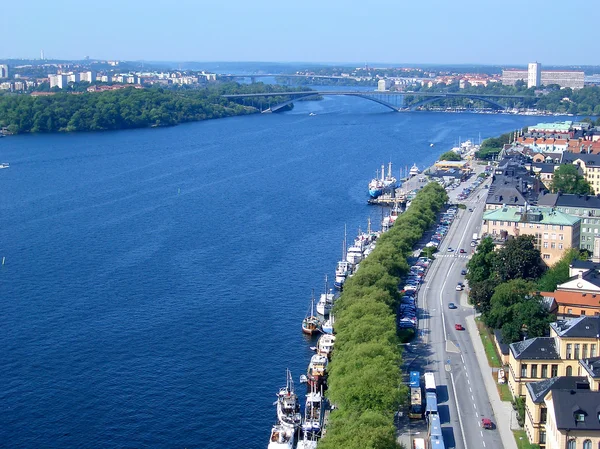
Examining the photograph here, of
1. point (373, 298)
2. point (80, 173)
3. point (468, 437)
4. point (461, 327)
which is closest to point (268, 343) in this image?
point (373, 298)

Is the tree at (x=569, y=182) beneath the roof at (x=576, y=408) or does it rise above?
above

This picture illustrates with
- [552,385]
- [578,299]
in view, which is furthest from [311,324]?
[552,385]

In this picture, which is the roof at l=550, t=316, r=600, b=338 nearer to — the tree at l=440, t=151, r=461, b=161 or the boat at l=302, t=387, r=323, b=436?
the boat at l=302, t=387, r=323, b=436

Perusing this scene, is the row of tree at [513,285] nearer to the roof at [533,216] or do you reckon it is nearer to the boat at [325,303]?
the roof at [533,216]

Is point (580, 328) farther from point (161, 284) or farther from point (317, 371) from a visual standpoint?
point (161, 284)

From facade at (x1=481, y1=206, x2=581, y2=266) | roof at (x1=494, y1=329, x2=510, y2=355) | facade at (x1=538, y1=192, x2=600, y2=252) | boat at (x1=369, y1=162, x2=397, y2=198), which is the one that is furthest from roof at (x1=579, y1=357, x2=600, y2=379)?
boat at (x1=369, y1=162, x2=397, y2=198)

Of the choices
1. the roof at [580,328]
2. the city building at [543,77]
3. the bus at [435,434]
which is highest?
the city building at [543,77]

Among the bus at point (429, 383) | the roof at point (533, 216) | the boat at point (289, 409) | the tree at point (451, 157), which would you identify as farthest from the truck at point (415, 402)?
the tree at point (451, 157)
